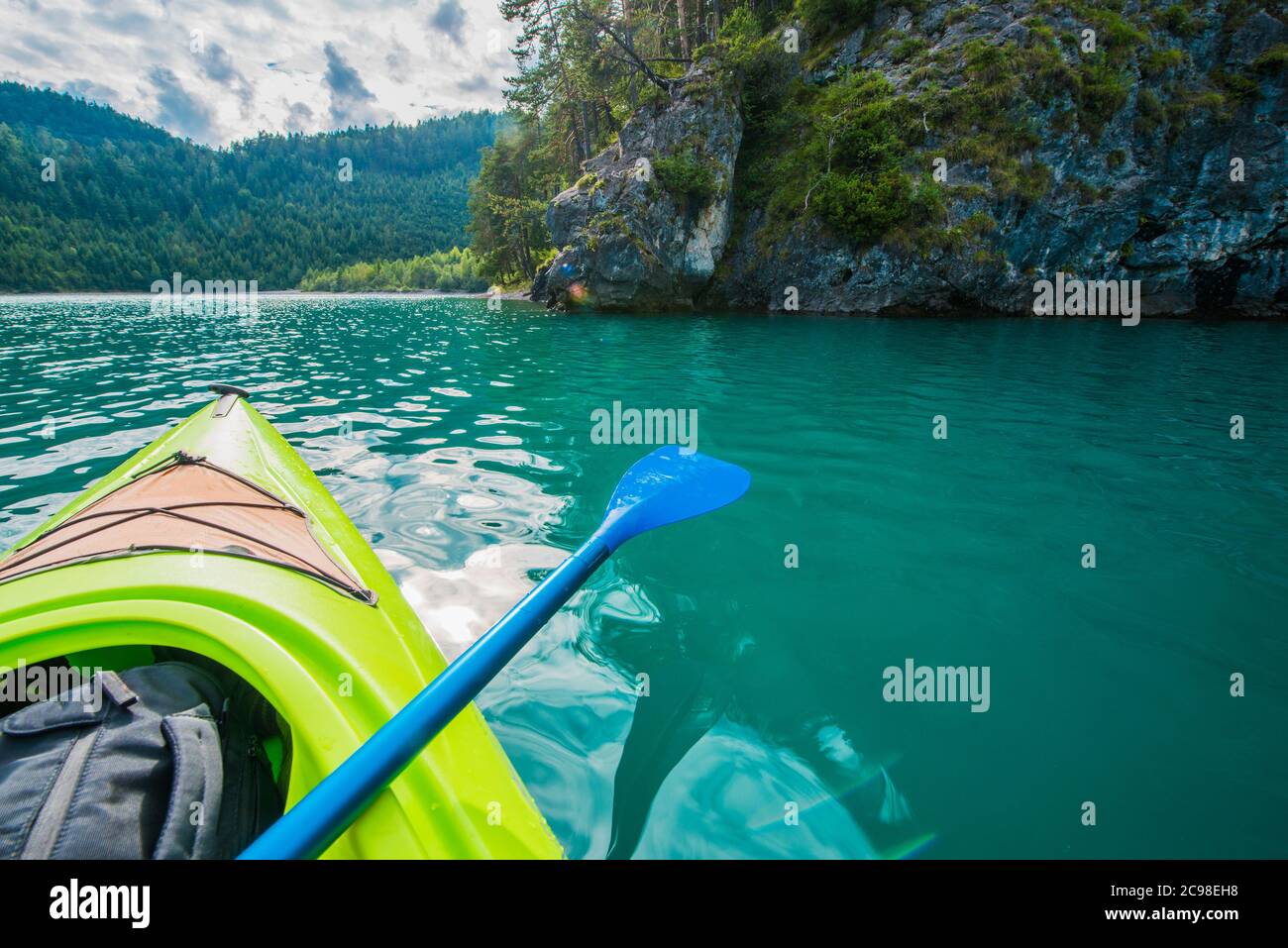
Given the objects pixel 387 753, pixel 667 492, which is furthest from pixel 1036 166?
pixel 387 753

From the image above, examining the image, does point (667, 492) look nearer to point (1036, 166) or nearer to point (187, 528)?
point (187, 528)

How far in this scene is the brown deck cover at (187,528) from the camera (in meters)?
2.26

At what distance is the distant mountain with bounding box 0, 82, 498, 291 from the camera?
83562mm

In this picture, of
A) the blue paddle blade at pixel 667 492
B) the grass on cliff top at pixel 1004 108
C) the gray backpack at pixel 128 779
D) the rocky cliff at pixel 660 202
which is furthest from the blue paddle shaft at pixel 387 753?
the grass on cliff top at pixel 1004 108

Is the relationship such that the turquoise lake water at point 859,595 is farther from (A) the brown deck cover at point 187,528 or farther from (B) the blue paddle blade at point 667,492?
(A) the brown deck cover at point 187,528

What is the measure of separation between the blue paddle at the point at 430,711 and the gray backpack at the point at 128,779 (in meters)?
0.37

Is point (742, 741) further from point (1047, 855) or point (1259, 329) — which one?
point (1259, 329)

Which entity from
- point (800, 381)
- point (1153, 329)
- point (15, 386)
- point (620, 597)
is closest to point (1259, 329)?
point (1153, 329)

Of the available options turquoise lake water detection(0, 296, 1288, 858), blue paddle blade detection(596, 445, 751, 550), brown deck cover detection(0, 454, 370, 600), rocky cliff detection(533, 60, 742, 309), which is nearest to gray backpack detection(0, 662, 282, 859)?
brown deck cover detection(0, 454, 370, 600)

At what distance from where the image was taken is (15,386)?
27.6 ft

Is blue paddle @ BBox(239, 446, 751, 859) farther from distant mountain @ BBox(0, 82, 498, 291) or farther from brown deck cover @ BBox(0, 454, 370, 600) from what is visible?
distant mountain @ BBox(0, 82, 498, 291)

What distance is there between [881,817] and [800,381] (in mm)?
7437

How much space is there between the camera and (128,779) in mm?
1326

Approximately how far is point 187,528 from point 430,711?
187cm
